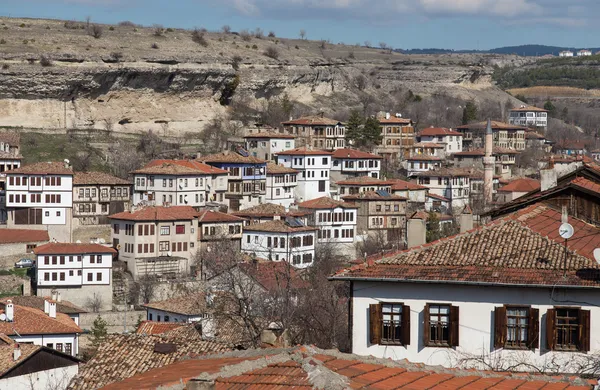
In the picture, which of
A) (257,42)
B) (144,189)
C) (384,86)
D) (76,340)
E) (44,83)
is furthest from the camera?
(384,86)

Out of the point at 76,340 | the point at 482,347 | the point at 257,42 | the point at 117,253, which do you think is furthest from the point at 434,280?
the point at 257,42

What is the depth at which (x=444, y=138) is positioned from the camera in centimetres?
10888

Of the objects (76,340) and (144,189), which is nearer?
(76,340)

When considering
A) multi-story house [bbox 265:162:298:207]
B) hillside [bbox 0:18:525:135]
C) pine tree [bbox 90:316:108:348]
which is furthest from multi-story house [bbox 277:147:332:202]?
pine tree [bbox 90:316:108:348]

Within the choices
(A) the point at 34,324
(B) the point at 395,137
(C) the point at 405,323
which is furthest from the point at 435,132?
(C) the point at 405,323

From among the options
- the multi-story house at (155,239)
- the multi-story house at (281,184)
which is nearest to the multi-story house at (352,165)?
the multi-story house at (281,184)

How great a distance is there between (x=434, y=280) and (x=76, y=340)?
32181 millimetres

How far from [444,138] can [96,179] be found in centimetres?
4264

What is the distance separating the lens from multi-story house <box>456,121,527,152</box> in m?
115

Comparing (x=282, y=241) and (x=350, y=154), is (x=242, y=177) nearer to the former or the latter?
(x=282, y=241)

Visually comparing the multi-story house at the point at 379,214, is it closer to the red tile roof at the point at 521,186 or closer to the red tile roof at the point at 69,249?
the red tile roof at the point at 521,186

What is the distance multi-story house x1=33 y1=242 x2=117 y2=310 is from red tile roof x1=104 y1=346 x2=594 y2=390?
157 feet

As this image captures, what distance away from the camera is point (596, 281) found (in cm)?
1692

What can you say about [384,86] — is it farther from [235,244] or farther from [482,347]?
[482,347]
